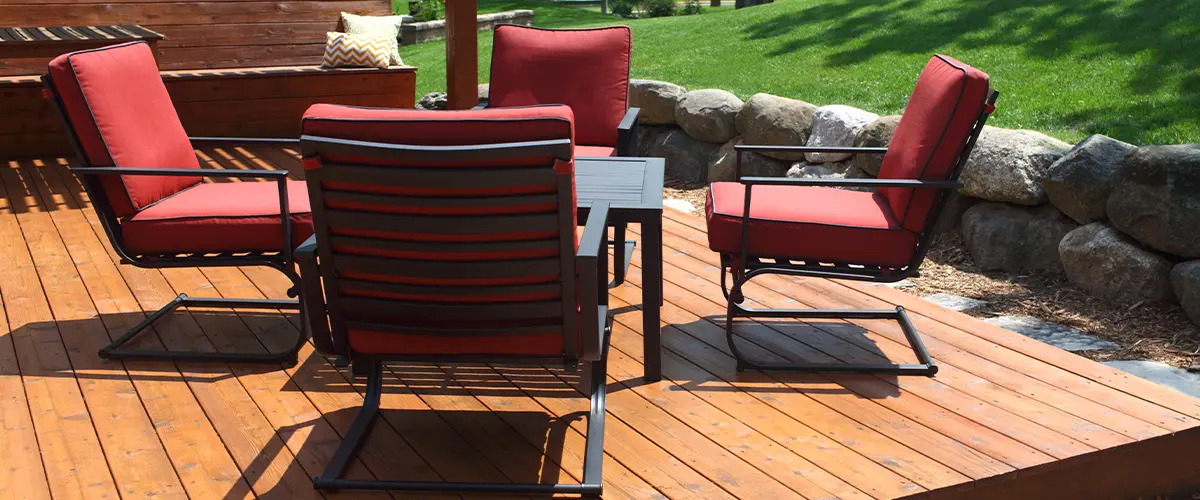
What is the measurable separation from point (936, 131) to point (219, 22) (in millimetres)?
5805

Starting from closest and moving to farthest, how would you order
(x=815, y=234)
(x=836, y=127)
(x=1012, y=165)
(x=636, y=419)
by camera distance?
1. (x=636, y=419)
2. (x=815, y=234)
3. (x=1012, y=165)
4. (x=836, y=127)

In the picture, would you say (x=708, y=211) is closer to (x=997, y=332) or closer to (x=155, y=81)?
(x=997, y=332)

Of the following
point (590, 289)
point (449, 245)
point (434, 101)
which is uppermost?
point (449, 245)

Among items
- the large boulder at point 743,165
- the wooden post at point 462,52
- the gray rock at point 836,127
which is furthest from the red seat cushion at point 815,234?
the wooden post at point 462,52

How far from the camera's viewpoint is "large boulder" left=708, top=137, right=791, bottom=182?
5730 mm

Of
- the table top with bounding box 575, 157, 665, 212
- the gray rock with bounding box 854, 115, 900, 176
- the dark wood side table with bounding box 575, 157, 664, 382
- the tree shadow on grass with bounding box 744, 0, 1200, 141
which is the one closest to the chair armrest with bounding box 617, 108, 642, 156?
the table top with bounding box 575, 157, 665, 212

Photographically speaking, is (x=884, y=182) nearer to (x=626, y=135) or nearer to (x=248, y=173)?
(x=626, y=135)

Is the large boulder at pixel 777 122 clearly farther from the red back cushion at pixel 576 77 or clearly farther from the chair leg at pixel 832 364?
the chair leg at pixel 832 364

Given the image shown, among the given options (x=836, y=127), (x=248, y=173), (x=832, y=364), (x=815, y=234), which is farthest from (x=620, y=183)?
(x=836, y=127)

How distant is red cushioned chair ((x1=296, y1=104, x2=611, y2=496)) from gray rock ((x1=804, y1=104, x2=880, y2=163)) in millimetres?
2978

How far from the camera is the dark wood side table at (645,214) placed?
2820 mm

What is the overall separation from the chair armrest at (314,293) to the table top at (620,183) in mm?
725

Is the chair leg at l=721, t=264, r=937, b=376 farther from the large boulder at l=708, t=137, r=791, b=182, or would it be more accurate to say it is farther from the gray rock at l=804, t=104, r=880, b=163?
the large boulder at l=708, t=137, r=791, b=182

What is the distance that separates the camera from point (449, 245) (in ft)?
7.07
